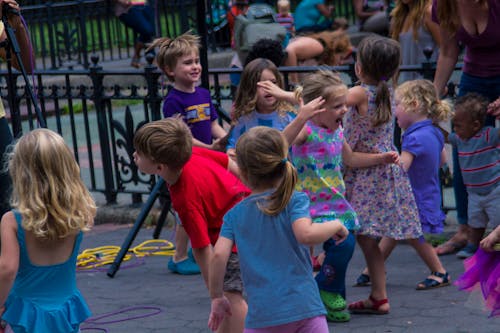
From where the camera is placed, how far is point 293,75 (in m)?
8.15

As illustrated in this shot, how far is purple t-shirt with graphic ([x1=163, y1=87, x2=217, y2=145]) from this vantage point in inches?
241

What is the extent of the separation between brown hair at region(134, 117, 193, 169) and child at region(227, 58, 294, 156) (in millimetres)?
1083

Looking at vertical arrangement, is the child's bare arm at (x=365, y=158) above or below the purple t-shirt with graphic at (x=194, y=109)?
below

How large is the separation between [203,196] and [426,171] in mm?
1836

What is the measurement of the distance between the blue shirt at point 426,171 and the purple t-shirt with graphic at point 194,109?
4.19 ft

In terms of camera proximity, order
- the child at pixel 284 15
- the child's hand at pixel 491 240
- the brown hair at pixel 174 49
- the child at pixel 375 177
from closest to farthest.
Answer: the child's hand at pixel 491 240, the child at pixel 375 177, the brown hair at pixel 174 49, the child at pixel 284 15

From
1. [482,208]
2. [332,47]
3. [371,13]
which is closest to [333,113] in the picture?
[482,208]

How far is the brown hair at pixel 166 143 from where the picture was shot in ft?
14.3

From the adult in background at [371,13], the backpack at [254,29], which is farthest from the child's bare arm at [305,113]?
the adult in background at [371,13]

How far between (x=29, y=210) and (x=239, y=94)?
82.4 inches

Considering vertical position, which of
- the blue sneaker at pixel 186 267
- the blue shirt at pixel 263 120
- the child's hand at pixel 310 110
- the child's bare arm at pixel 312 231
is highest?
the child's hand at pixel 310 110

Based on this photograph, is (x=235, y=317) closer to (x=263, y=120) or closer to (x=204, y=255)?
(x=204, y=255)

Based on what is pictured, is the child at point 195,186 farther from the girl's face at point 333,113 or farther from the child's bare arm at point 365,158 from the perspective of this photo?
the child's bare arm at point 365,158

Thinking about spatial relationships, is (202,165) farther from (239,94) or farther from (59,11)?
(59,11)
